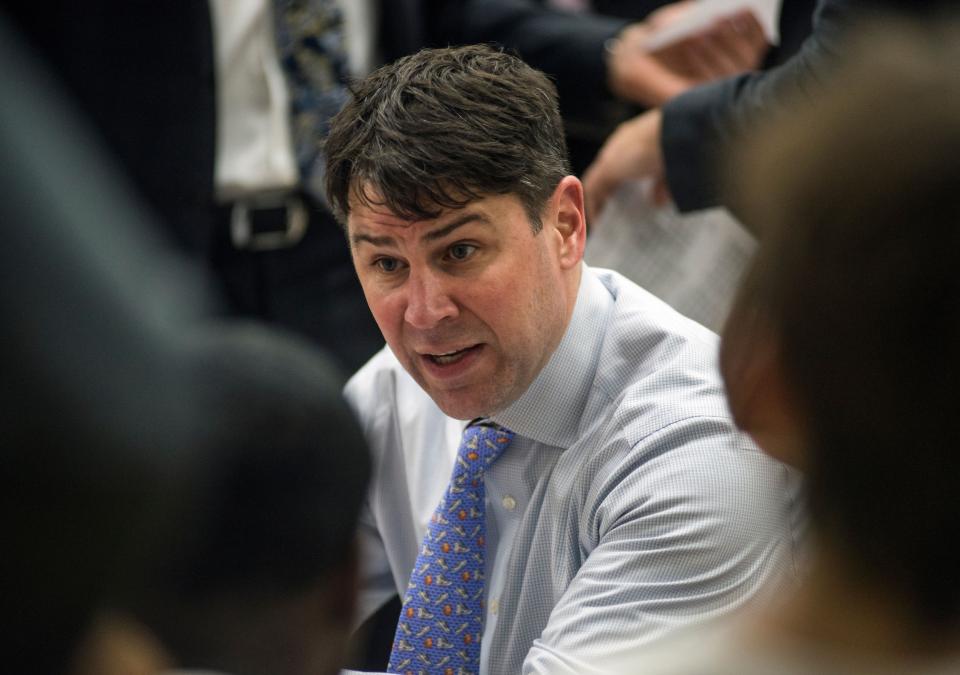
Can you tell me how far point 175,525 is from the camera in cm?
79

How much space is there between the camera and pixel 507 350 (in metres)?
1.97

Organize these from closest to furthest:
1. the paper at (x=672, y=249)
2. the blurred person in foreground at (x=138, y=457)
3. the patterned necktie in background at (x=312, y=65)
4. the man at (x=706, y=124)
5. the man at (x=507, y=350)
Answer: the blurred person in foreground at (x=138, y=457) < the man at (x=507, y=350) < the man at (x=706, y=124) < the paper at (x=672, y=249) < the patterned necktie in background at (x=312, y=65)

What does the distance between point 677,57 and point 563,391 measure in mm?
980

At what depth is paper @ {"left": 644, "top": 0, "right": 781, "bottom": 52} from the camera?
247 centimetres

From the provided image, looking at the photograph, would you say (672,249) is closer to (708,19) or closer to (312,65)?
(708,19)

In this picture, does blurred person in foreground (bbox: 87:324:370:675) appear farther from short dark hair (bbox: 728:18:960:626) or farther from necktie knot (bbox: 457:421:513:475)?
necktie knot (bbox: 457:421:513:475)

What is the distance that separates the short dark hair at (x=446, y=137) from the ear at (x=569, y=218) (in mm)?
21

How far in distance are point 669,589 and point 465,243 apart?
1.79 ft

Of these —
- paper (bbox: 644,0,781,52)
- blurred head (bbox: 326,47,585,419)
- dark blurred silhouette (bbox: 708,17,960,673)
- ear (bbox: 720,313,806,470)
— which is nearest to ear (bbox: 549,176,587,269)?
blurred head (bbox: 326,47,585,419)

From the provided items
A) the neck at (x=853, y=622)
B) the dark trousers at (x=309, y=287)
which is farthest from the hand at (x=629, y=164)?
the neck at (x=853, y=622)

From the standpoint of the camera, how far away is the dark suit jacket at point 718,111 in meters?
2.23

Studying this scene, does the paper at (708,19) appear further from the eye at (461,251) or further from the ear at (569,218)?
the eye at (461,251)

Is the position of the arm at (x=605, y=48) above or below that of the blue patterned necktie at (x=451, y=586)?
above

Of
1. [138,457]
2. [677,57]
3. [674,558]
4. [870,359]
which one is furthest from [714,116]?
[138,457]
